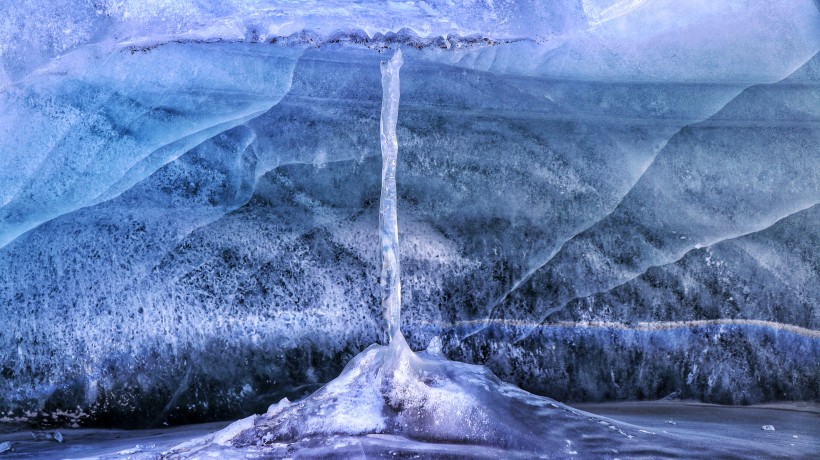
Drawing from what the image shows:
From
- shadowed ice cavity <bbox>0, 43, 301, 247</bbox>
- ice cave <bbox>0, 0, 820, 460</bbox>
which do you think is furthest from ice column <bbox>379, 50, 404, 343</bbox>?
shadowed ice cavity <bbox>0, 43, 301, 247</bbox>

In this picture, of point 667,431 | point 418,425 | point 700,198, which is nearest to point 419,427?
point 418,425

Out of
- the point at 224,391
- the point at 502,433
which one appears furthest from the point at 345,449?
the point at 224,391

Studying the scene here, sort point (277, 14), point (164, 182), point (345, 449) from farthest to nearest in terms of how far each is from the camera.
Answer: point (164, 182) < point (277, 14) < point (345, 449)

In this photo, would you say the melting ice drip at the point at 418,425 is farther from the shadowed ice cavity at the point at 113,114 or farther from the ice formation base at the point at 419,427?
the shadowed ice cavity at the point at 113,114

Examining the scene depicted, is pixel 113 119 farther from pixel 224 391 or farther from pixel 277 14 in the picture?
pixel 224 391

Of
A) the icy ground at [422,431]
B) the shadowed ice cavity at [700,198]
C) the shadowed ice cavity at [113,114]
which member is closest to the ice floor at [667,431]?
the icy ground at [422,431]

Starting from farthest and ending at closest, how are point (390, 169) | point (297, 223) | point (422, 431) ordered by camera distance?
point (297, 223) → point (390, 169) → point (422, 431)

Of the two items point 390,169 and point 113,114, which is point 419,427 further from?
point 113,114

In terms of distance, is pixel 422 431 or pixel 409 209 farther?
pixel 409 209
